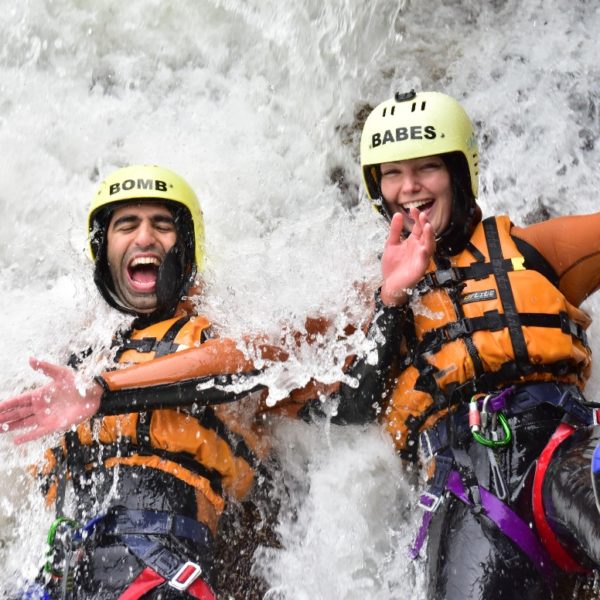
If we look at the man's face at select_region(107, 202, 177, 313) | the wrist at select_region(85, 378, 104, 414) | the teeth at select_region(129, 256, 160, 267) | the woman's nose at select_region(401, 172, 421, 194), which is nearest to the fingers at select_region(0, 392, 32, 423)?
the wrist at select_region(85, 378, 104, 414)

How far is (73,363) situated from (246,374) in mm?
1099

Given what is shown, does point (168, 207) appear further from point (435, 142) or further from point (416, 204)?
point (435, 142)

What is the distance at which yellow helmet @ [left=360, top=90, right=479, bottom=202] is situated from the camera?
3830 millimetres

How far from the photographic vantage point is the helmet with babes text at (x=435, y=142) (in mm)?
3820

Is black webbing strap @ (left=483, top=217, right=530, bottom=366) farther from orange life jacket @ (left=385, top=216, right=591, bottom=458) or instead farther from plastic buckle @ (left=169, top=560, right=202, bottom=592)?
plastic buckle @ (left=169, top=560, right=202, bottom=592)

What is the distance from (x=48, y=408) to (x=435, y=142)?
2.28 m

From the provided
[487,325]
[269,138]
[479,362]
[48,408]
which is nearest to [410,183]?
[487,325]

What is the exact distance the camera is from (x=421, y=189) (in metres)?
3.86

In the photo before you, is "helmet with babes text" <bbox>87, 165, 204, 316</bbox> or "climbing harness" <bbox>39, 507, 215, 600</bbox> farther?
"helmet with babes text" <bbox>87, 165, 204, 316</bbox>

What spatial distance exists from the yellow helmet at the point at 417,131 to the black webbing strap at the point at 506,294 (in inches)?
12.9

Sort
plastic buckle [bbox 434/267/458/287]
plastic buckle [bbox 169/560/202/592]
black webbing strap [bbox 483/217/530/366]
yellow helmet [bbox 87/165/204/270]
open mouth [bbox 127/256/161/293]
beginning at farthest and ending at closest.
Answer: yellow helmet [bbox 87/165/204/270]
open mouth [bbox 127/256/161/293]
plastic buckle [bbox 434/267/458/287]
black webbing strap [bbox 483/217/530/366]
plastic buckle [bbox 169/560/202/592]

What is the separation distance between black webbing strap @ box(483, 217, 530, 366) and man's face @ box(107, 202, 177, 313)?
1.78m

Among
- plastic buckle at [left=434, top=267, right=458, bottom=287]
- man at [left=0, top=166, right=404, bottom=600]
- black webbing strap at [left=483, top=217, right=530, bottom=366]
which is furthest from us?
plastic buckle at [left=434, top=267, right=458, bottom=287]

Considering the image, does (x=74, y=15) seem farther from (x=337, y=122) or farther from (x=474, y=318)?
(x=474, y=318)
